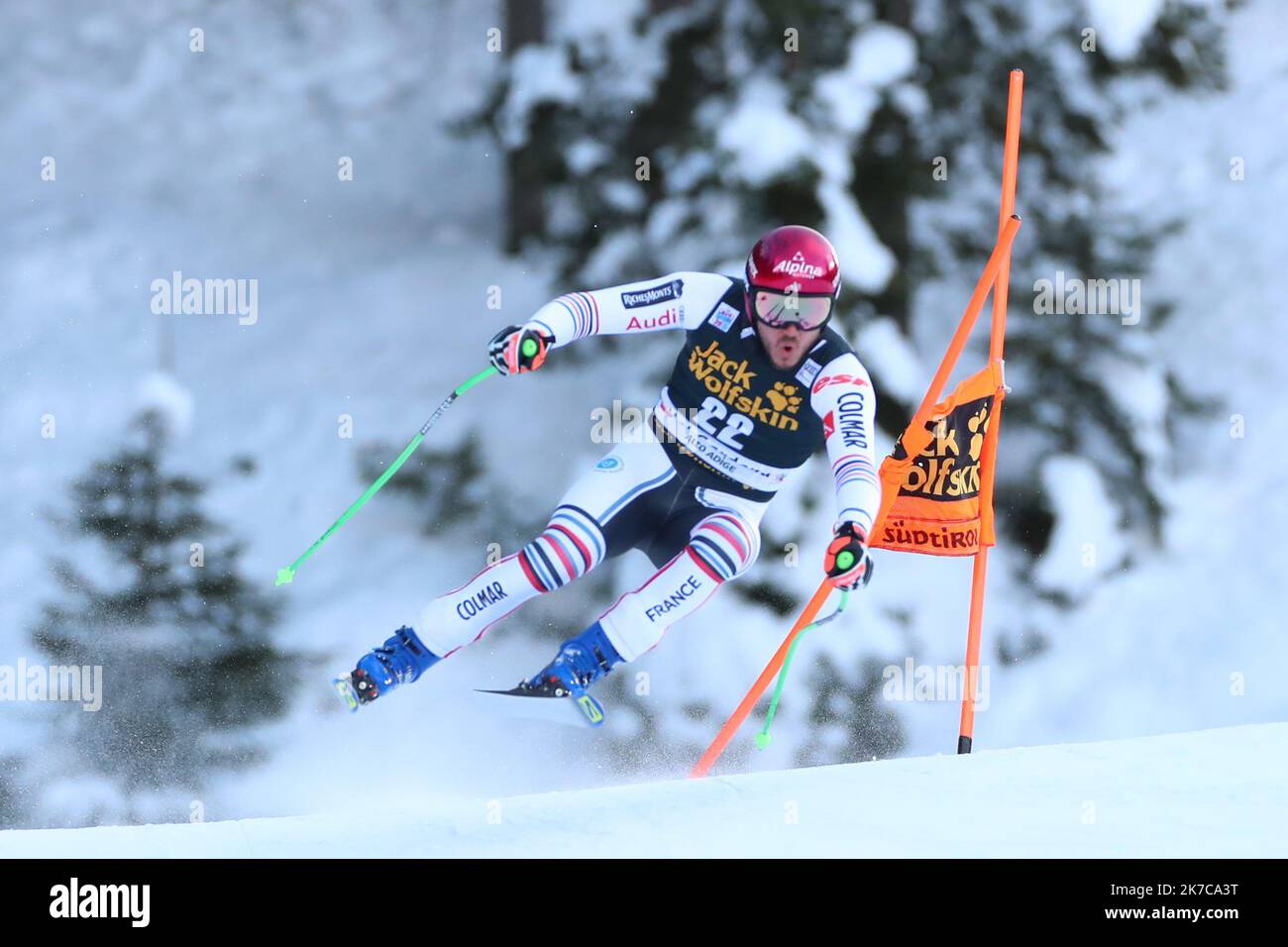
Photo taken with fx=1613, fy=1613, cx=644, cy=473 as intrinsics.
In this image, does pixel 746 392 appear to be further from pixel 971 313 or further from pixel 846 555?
pixel 971 313

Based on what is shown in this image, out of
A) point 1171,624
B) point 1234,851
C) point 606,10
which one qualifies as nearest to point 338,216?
point 606,10

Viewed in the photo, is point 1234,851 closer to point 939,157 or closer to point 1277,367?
point 939,157

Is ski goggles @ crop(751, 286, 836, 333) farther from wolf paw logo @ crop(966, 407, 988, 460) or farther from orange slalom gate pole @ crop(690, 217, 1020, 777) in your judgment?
wolf paw logo @ crop(966, 407, 988, 460)

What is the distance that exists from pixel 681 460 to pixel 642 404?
2678 mm

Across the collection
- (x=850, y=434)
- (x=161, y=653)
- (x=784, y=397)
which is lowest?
(x=161, y=653)

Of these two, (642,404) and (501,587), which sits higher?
(642,404)

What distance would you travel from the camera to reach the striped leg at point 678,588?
490 centimetres

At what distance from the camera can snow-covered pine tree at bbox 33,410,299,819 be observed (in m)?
8.18

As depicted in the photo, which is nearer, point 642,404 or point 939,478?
point 939,478

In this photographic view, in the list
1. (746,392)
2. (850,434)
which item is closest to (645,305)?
(746,392)

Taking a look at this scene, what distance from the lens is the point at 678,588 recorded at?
4.90 m

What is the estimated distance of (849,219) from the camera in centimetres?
755

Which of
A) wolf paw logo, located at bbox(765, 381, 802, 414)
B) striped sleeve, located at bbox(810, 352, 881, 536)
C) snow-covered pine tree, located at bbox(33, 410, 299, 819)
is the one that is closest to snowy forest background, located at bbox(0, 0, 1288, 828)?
snow-covered pine tree, located at bbox(33, 410, 299, 819)

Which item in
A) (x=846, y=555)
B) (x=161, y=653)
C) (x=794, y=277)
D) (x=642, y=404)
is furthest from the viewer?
(x=161, y=653)
